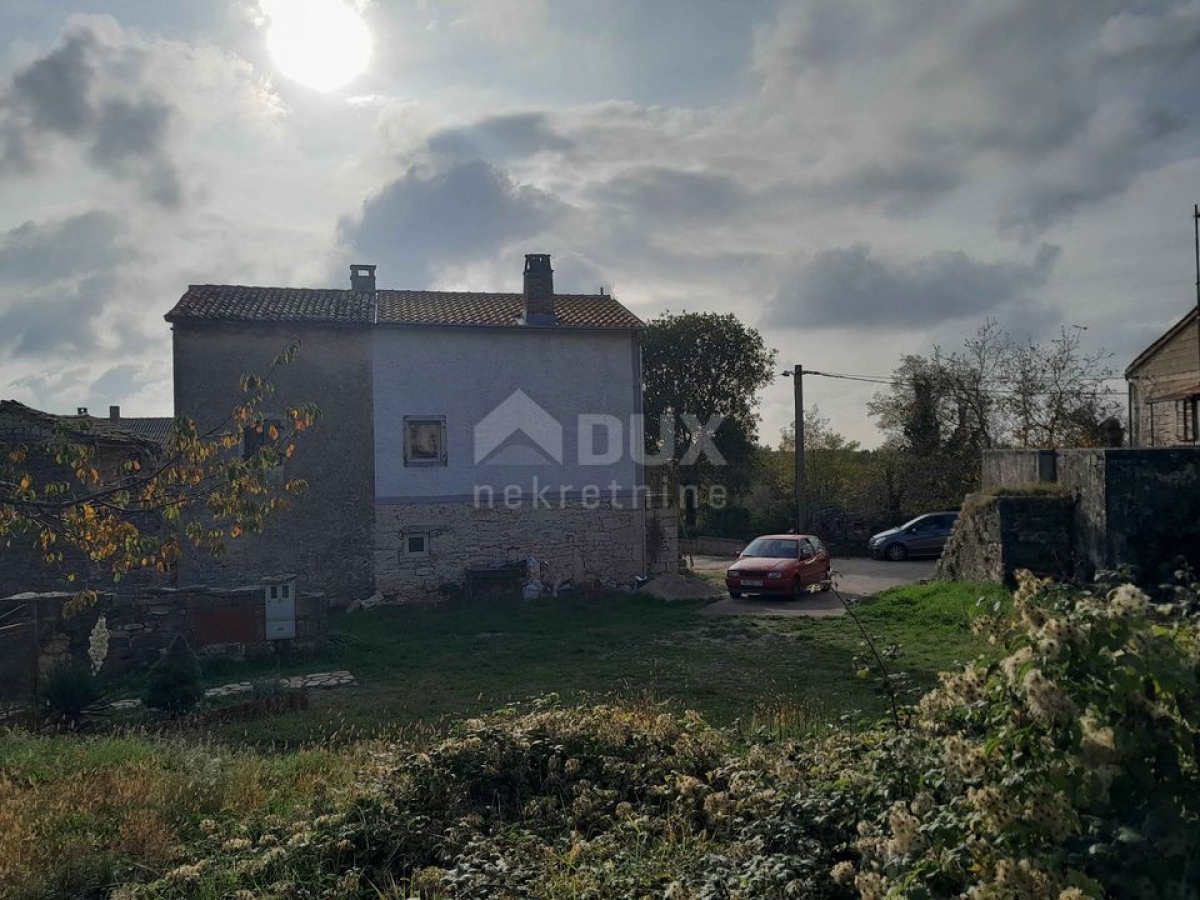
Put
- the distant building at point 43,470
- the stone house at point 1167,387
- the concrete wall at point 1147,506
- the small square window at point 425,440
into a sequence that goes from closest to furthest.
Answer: the concrete wall at point 1147,506, the distant building at point 43,470, the small square window at point 425,440, the stone house at point 1167,387

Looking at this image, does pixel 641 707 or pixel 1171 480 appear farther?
pixel 1171 480

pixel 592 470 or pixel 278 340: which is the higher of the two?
pixel 278 340

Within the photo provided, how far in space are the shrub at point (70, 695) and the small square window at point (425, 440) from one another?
32.6 ft

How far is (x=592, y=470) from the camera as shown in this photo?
67.6ft

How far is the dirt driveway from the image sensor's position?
57.2 feet

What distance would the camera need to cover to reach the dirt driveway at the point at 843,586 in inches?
686

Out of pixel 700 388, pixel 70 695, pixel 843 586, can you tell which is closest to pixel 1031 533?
pixel 843 586

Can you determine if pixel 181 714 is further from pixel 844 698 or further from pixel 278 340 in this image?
pixel 278 340

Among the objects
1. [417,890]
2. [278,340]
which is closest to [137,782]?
[417,890]

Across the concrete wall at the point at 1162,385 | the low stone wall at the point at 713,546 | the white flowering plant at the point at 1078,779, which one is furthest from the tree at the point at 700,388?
the white flowering plant at the point at 1078,779

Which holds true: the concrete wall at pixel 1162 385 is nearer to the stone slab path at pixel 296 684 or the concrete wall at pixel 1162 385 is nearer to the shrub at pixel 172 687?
the stone slab path at pixel 296 684

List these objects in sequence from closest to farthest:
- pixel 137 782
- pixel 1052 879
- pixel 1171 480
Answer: pixel 1052 879 → pixel 137 782 → pixel 1171 480

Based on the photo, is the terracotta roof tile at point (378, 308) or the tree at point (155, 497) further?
the terracotta roof tile at point (378, 308)

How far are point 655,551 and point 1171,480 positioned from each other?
1068cm
